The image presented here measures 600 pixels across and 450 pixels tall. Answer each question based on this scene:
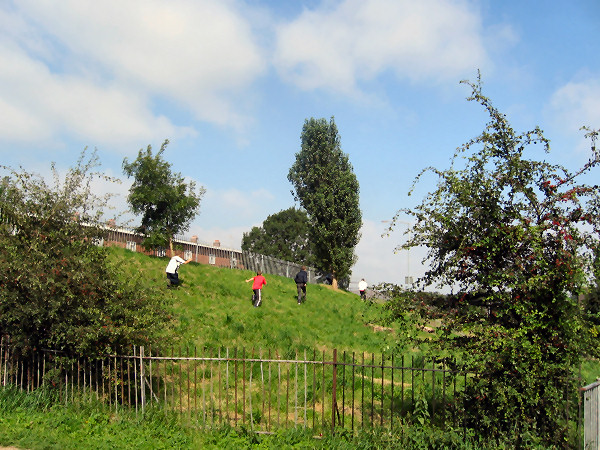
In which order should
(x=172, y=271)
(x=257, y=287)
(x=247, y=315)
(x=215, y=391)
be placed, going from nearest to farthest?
(x=215, y=391) < (x=247, y=315) < (x=172, y=271) < (x=257, y=287)

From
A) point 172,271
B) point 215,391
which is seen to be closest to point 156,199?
point 172,271

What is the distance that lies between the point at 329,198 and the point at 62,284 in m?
31.3

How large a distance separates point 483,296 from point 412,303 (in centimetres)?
113

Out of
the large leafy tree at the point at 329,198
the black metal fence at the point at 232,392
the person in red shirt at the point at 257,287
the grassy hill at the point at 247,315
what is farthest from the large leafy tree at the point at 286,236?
the black metal fence at the point at 232,392

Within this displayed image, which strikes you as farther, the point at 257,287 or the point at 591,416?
the point at 257,287

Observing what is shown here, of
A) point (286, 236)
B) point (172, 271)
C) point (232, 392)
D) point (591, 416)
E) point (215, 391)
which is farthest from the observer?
point (286, 236)

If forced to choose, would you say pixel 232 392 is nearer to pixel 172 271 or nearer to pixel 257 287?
pixel 172 271

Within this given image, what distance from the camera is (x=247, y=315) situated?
62.2ft

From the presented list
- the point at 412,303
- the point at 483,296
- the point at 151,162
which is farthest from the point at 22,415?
the point at 151,162

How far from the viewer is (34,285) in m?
10.1

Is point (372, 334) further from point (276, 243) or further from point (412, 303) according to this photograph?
point (276, 243)

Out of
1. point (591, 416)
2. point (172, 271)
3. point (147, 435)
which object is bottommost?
point (147, 435)

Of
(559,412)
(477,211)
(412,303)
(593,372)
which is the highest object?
(477,211)

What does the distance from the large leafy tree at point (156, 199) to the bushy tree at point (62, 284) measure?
46.2ft
